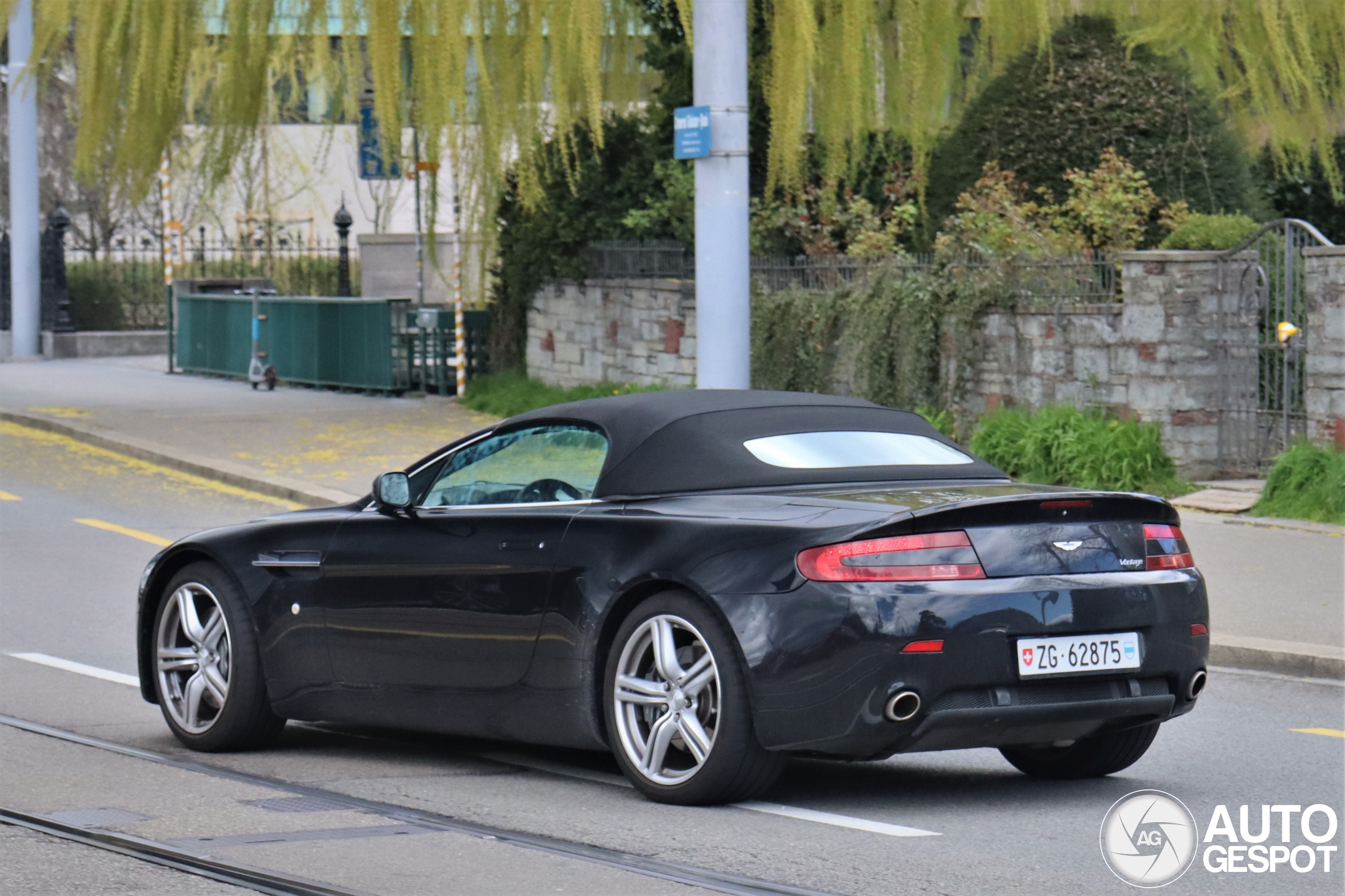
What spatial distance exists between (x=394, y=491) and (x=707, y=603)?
62.6 inches

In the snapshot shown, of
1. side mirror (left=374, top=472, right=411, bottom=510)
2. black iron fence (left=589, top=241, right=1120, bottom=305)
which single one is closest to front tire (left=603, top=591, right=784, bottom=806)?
side mirror (left=374, top=472, right=411, bottom=510)

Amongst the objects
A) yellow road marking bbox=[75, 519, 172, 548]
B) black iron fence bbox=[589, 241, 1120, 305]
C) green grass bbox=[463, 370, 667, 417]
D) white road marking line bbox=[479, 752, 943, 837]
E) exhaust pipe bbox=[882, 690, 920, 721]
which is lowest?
white road marking line bbox=[479, 752, 943, 837]

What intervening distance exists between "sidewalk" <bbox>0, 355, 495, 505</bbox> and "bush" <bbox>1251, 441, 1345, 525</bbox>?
22.1 ft

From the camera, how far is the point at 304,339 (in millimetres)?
26406

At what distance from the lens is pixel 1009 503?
6156mm

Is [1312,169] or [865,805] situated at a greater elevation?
[1312,169]

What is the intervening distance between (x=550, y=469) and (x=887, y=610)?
163cm

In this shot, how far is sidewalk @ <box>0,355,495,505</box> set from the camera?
1745 centimetres

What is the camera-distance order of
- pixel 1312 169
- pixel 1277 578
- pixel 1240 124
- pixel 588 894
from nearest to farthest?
pixel 588 894 → pixel 1277 578 → pixel 1240 124 → pixel 1312 169

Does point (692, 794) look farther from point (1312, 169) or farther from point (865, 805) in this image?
point (1312, 169)

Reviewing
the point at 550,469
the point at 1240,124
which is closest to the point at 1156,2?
the point at 1240,124

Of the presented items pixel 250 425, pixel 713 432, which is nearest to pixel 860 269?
pixel 250 425

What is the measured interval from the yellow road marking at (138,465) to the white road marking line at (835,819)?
29.8 feet

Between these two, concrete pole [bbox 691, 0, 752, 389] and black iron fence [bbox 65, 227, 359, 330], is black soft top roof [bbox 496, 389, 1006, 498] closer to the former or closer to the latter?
concrete pole [bbox 691, 0, 752, 389]
